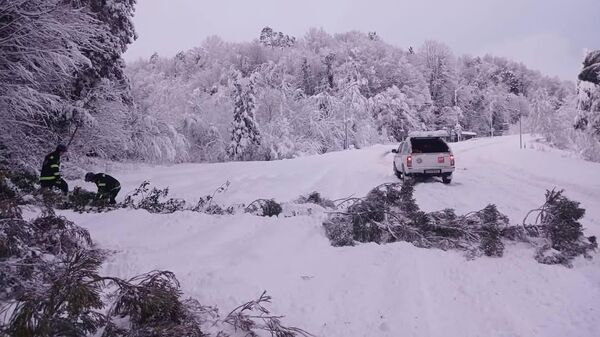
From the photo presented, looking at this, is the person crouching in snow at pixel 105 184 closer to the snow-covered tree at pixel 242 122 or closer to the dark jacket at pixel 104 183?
the dark jacket at pixel 104 183

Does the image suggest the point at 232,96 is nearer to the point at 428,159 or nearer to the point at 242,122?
the point at 242,122

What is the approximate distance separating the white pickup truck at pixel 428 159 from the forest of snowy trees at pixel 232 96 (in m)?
8.51

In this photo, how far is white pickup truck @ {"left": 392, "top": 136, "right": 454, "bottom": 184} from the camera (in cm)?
1484

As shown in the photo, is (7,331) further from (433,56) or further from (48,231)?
(433,56)

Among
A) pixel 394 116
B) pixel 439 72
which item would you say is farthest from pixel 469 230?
pixel 439 72

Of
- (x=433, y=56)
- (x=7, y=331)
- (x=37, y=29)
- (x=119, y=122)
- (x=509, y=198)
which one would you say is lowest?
(x=509, y=198)

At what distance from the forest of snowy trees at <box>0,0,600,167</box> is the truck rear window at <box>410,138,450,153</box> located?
830 cm

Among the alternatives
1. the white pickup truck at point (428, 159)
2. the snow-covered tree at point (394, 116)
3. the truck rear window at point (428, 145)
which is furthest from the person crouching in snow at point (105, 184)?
the snow-covered tree at point (394, 116)

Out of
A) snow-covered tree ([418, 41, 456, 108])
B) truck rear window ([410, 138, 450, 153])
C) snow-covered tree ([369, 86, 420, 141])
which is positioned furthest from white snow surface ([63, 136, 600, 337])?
snow-covered tree ([418, 41, 456, 108])

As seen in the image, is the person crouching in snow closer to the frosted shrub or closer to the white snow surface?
the white snow surface

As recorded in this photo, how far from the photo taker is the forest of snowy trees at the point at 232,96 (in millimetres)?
11516

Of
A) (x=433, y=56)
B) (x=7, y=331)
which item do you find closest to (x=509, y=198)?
(x=7, y=331)

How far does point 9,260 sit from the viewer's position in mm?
4113

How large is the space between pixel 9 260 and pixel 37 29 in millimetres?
8196
